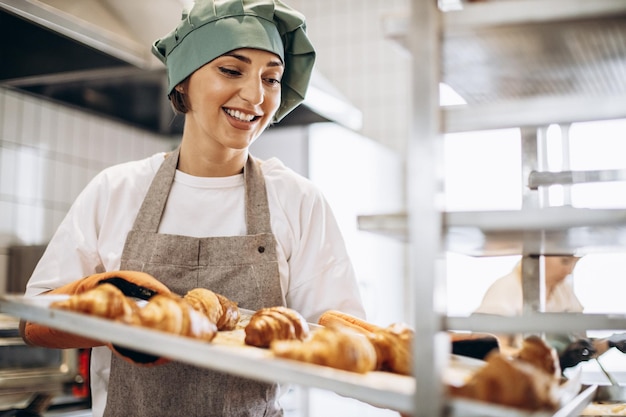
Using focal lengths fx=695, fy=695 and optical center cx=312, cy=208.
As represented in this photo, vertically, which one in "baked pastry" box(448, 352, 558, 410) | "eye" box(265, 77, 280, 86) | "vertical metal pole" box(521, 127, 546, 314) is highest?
"eye" box(265, 77, 280, 86)

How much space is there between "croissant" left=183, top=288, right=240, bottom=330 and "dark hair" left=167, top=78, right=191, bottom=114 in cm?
57

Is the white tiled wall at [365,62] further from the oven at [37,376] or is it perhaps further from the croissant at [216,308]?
the croissant at [216,308]

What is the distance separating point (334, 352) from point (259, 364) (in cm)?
13

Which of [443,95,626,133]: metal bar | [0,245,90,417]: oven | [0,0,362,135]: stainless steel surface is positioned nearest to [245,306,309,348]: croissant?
[443,95,626,133]: metal bar

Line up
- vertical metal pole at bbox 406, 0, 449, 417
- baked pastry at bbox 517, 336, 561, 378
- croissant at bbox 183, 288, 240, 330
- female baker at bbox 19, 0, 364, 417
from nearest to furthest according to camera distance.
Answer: vertical metal pole at bbox 406, 0, 449, 417 → baked pastry at bbox 517, 336, 561, 378 → croissant at bbox 183, 288, 240, 330 → female baker at bbox 19, 0, 364, 417

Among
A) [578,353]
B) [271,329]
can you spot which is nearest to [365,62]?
[578,353]

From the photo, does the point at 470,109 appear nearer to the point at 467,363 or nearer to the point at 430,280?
the point at 430,280

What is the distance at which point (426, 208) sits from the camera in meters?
0.77

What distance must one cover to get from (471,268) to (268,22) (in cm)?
277

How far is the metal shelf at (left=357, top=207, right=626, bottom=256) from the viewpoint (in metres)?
0.78

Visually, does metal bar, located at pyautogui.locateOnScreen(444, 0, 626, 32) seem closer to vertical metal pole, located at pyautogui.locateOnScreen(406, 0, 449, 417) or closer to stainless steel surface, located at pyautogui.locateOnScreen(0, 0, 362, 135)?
vertical metal pole, located at pyautogui.locateOnScreen(406, 0, 449, 417)

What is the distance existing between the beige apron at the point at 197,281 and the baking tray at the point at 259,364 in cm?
44

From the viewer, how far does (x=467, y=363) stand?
Result: 1.04 m

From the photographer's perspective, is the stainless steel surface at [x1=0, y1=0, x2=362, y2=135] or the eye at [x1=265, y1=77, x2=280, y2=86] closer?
the eye at [x1=265, y1=77, x2=280, y2=86]
